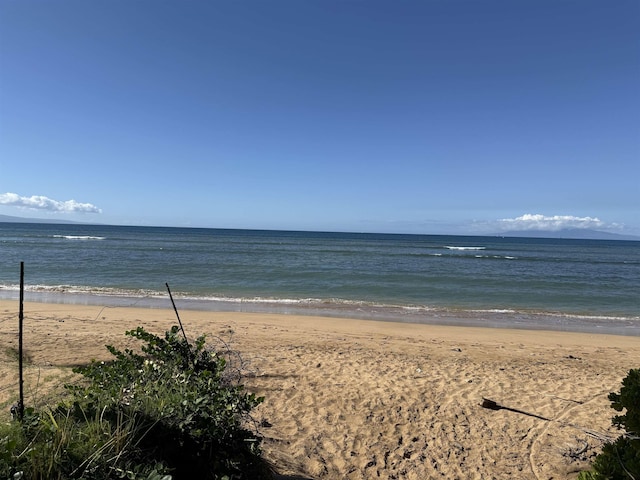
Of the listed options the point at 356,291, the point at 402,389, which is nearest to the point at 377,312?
the point at 356,291

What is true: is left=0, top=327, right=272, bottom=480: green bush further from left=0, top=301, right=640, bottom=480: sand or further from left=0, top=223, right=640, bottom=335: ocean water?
left=0, top=223, right=640, bottom=335: ocean water

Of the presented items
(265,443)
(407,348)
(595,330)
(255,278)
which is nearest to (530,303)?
(595,330)

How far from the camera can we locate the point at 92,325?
926 centimetres

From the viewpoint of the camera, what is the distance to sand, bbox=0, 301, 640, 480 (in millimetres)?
3963

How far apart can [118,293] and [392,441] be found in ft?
46.1

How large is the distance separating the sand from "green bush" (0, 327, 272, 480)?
1.04 metres

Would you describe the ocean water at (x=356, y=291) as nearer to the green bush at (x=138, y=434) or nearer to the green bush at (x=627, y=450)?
the green bush at (x=627, y=450)

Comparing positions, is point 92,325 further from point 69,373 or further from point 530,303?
point 530,303

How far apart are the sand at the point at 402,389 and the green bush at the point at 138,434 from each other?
40.9 inches

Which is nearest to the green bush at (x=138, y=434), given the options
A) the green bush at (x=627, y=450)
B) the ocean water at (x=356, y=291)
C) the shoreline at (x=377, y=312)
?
the green bush at (x=627, y=450)

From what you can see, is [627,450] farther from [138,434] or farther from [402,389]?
[402,389]

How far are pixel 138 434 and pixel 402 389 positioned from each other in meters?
4.15

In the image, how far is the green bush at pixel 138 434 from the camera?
1.94 metres

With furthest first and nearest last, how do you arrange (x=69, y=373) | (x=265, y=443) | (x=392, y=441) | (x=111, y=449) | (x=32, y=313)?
(x=32, y=313) → (x=69, y=373) → (x=392, y=441) → (x=265, y=443) → (x=111, y=449)
